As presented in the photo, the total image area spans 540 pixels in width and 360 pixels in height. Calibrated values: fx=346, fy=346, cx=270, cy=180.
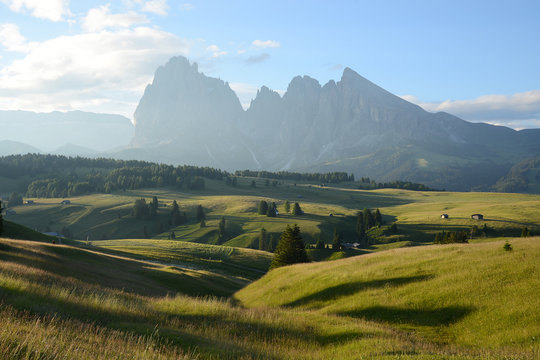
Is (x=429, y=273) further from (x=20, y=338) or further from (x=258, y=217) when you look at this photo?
(x=258, y=217)

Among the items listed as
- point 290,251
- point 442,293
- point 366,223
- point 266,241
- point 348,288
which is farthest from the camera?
point 366,223

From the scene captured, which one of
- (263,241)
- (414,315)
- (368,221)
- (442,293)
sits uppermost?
(442,293)

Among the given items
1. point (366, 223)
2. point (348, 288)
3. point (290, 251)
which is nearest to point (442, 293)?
point (348, 288)

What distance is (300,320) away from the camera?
18.3 metres

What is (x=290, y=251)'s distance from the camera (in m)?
60.8

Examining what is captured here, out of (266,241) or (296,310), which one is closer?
(296,310)

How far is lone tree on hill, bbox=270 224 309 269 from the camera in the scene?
60.2 meters

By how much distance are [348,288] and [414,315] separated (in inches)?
301

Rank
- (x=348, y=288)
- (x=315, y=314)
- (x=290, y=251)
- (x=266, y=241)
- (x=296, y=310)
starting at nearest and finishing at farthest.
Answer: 1. (x=315, y=314)
2. (x=296, y=310)
3. (x=348, y=288)
4. (x=290, y=251)
5. (x=266, y=241)

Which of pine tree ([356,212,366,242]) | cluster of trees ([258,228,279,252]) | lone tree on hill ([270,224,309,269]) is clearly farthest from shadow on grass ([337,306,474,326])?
pine tree ([356,212,366,242])

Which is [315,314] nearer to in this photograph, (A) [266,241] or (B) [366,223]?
(A) [266,241]

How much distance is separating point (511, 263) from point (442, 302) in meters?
→ 6.91

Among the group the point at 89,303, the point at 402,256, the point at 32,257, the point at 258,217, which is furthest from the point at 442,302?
the point at 258,217

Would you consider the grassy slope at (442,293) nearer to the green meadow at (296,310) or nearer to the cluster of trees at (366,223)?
the green meadow at (296,310)
